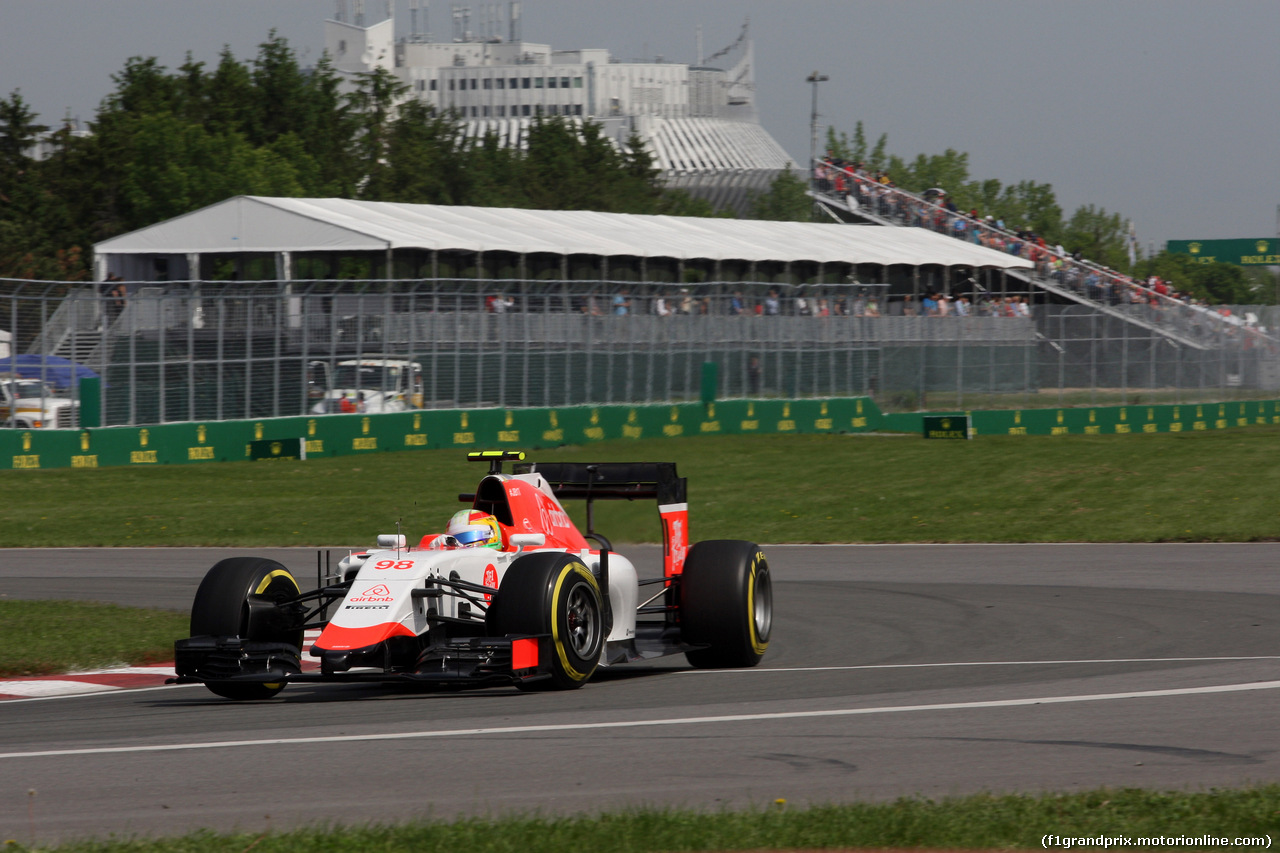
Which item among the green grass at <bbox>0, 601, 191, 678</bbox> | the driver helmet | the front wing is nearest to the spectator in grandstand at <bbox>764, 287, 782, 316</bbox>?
the green grass at <bbox>0, 601, 191, 678</bbox>

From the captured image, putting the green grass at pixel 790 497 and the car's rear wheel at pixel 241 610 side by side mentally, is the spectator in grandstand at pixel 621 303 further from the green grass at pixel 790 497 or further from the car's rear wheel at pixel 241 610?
the car's rear wheel at pixel 241 610

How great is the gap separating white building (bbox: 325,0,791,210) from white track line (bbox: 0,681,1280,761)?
131721mm

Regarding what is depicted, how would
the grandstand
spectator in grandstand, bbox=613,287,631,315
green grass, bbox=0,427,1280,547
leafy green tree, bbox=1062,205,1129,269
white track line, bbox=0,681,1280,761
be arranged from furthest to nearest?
1. leafy green tree, bbox=1062,205,1129,269
2. the grandstand
3. spectator in grandstand, bbox=613,287,631,315
4. green grass, bbox=0,427,1280,547
5. white track line, bbox=0,681,1280,761

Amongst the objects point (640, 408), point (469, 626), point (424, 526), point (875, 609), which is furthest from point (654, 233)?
point (469, 626)

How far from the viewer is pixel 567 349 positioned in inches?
1399

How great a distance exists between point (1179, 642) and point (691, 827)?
6.44 m

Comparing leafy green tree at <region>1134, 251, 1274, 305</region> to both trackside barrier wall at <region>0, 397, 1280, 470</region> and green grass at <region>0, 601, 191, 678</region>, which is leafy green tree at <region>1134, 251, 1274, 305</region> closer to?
trackside barrier wall at <region>0, 397, 1280, 470</region>

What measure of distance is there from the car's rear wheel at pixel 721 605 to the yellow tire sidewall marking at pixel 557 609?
1166 millimetres

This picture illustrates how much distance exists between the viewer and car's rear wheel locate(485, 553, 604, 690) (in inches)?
352

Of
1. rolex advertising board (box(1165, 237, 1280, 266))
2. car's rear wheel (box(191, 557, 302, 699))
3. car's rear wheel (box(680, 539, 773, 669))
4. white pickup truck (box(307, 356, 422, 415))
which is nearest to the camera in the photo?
car's rear wheel (box(191, 557, 302, 699))

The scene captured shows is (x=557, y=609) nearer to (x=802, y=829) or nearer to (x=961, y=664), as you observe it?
(x=961, y=664)

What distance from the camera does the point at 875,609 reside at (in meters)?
13.5

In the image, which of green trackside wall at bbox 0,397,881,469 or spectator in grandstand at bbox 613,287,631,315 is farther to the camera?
spectator in grandstand at bbox 613,287,631,315

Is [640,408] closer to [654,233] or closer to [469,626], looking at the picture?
[654,233]
